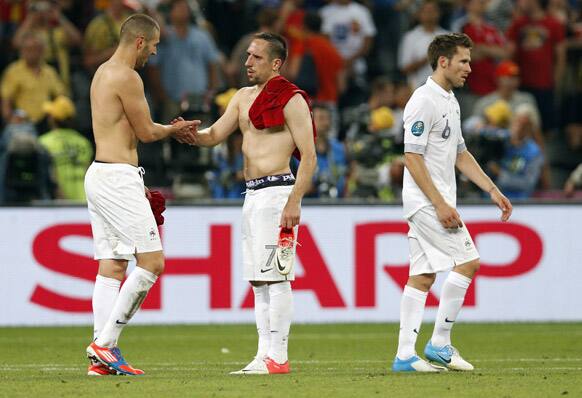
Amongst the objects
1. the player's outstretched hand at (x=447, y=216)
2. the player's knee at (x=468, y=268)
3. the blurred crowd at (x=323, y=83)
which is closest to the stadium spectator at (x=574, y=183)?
the blurred crowd at (x=323, y=83)

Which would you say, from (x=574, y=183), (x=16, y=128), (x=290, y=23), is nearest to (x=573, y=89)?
(x=574, y=183)

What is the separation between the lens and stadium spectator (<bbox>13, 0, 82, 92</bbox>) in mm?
17531

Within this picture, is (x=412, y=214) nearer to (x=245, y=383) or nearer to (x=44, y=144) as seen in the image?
(x=245, y=383)

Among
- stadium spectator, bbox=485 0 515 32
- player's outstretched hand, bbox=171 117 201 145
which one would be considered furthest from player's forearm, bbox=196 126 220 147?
stadium spectator, bbox=485 0 515 32

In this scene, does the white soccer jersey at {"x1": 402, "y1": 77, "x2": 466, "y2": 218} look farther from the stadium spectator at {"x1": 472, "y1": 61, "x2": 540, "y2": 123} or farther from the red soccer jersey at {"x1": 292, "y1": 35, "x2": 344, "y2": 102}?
the red soccer jersey at {"x1": 292, "y1": 35, "x2": 344, "y2": 102}

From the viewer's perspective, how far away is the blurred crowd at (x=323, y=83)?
16.2m

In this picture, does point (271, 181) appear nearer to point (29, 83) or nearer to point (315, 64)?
point (29, 83)

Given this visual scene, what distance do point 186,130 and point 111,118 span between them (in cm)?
65

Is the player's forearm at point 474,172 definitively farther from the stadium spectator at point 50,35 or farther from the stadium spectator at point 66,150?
the stadium spectator at point 50,35

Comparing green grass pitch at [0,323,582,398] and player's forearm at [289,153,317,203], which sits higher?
player's forearm at [289,153,317,203]

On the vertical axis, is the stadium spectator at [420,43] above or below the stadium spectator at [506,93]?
above

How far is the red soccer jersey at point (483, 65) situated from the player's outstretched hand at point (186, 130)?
29.3ft

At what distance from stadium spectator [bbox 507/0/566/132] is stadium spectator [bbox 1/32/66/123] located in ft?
19.2

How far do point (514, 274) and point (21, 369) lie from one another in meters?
6.31
